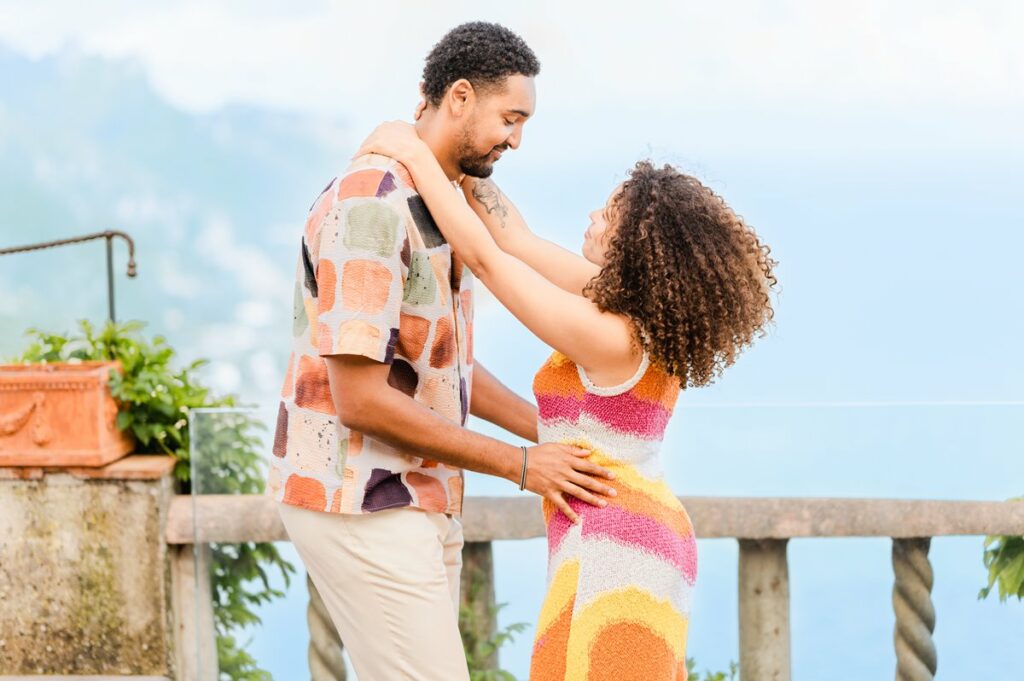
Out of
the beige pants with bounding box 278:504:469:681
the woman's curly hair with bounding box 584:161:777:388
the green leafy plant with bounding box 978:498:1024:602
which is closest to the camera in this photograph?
the woman's curly hair with bounding box 584:161:777:388

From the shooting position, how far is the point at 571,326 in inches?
75.7

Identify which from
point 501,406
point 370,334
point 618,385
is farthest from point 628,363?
point 501,406

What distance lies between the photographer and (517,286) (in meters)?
1.96

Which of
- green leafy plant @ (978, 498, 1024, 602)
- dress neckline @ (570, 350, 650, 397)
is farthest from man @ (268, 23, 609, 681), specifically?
green leafy plant @ (978, 498, 1024, 602)

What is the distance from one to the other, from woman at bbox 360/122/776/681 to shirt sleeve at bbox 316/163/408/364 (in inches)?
3.8

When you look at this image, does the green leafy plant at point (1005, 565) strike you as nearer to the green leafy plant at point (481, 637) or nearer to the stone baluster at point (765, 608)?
the stone baluster at point (765, 608)

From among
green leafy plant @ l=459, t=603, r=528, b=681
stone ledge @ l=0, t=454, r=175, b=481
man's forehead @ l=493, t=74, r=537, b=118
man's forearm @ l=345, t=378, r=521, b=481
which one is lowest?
green leafy plant @ l=459, t=603, r=528, b=681

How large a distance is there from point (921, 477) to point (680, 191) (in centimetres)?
158

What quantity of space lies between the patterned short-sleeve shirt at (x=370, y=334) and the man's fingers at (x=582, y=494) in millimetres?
243

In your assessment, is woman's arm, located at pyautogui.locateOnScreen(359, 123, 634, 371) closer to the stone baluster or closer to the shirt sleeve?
the shirt sleeve

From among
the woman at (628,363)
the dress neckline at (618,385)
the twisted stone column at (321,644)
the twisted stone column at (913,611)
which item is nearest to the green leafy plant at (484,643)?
the twisted stone column at (321,644)

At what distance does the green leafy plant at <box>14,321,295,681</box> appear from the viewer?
335 centimetres

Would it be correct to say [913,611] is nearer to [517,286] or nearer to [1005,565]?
[1005,565]

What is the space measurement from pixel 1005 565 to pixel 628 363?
177 cm
